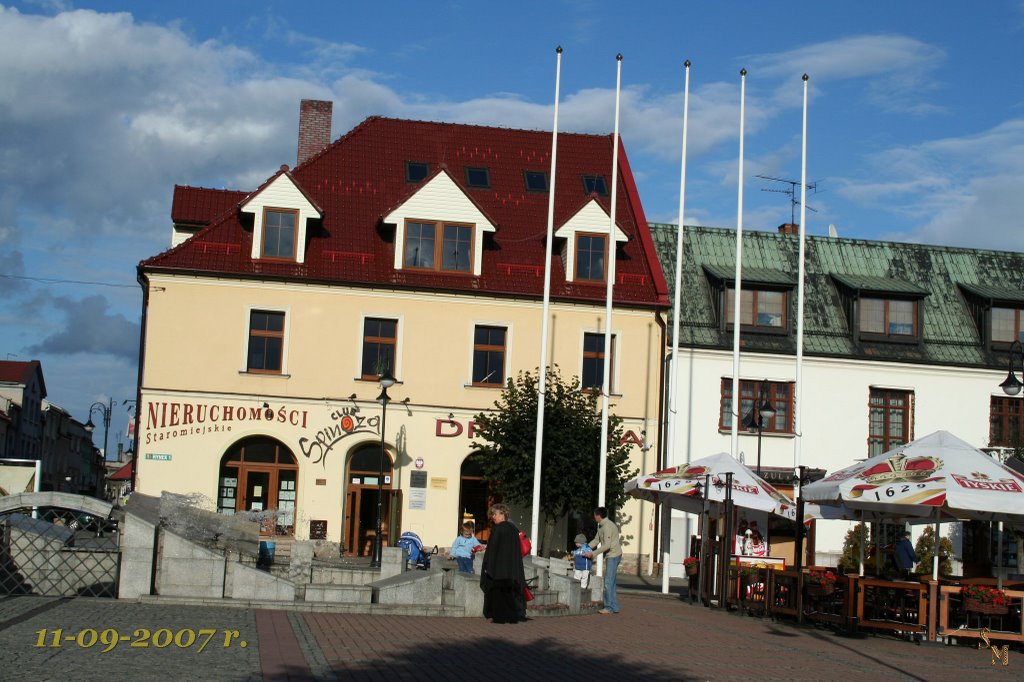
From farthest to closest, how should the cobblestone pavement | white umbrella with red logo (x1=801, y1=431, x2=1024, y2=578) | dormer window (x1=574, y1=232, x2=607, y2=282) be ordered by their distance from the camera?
dormer window (x1=574, y1=232, x2=607, y2=282) → white umbrella with red logo (x1=801, y1=431, x2=1024, y2=578) → the cobblestone pavement

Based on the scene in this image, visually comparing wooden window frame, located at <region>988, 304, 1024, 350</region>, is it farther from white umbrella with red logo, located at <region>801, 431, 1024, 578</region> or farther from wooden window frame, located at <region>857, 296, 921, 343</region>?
white umbrella with red logo, located at <region>801, 431, 1024, 578</region>

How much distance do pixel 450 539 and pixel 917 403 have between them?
592 inches

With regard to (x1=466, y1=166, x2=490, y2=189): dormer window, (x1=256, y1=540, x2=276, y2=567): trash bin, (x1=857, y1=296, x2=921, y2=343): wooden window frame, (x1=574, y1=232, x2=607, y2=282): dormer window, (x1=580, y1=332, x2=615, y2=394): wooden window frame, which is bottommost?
(x1=256, y1=540, x2=276, y2=567): trash bin

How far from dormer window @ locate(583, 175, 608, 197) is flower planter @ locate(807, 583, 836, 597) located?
812 inches

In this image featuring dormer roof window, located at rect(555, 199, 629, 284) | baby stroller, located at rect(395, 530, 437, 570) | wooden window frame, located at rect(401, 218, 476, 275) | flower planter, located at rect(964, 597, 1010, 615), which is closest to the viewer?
flower planter, located at rect(964, 597, 1010, 615)

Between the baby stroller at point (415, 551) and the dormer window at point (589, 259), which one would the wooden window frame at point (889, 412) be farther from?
the baby stroller at point (415, 551)

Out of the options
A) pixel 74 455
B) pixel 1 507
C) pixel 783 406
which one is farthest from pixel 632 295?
pixel 74 455

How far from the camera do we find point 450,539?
35.2 metres

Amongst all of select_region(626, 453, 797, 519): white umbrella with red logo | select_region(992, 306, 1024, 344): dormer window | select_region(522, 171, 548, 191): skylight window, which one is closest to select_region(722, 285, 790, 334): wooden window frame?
select_region(522, 171, 548, 191): skylight window

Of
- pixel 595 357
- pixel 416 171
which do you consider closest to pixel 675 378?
pixel 595 357

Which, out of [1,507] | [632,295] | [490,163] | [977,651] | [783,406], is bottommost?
[977,651]

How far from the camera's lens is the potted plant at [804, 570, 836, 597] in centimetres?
2093

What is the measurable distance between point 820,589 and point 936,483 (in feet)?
9.80

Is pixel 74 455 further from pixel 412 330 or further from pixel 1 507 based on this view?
pixel 1 507
